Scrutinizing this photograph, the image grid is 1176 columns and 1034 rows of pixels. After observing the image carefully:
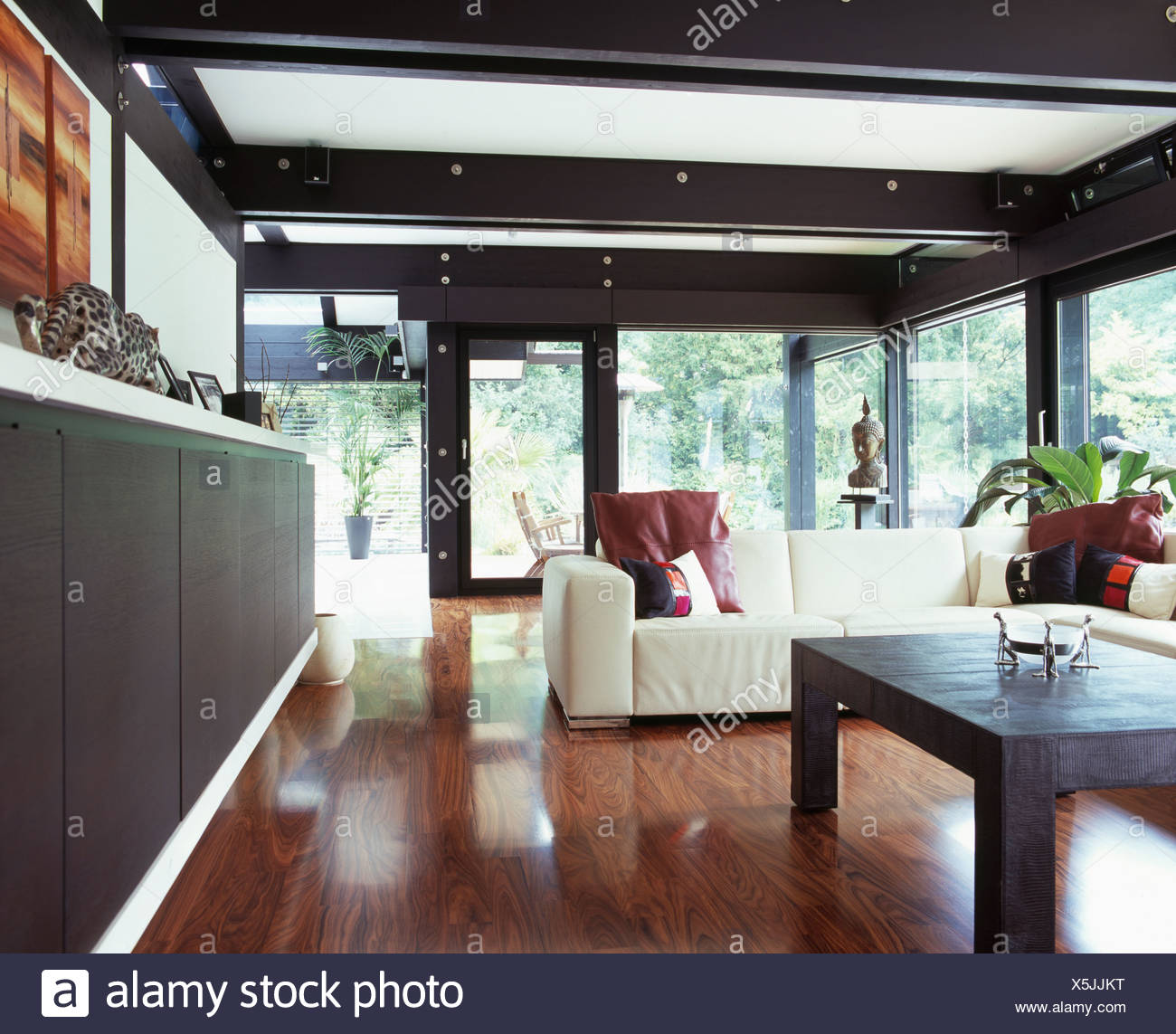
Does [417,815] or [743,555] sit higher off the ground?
[743,555]

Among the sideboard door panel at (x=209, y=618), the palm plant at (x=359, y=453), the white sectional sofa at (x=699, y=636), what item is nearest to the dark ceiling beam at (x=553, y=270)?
the palm plant at (x=359, y=453)

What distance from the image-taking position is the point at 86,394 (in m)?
0.99

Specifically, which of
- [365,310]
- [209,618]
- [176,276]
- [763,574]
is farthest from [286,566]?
[365,310]

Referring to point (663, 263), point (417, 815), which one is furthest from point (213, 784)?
point (663, 263)

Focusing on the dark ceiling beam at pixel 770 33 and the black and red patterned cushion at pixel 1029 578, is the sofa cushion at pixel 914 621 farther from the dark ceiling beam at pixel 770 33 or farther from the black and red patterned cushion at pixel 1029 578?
the dark ceiling beam at pixel 770 33

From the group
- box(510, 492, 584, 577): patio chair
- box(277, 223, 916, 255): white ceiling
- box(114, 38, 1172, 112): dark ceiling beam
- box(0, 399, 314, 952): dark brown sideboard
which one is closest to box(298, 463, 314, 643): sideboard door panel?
box(0, 399, 314, 952): dark brown sideboard

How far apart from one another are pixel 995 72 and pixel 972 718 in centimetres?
269

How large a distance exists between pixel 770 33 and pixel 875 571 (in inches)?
90.7

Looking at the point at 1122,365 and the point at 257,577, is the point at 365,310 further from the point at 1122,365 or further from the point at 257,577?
the point at 257,577

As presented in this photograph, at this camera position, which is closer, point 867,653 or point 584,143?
point 867,653

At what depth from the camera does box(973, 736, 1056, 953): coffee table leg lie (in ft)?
5.10

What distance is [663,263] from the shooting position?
711 centimetres
